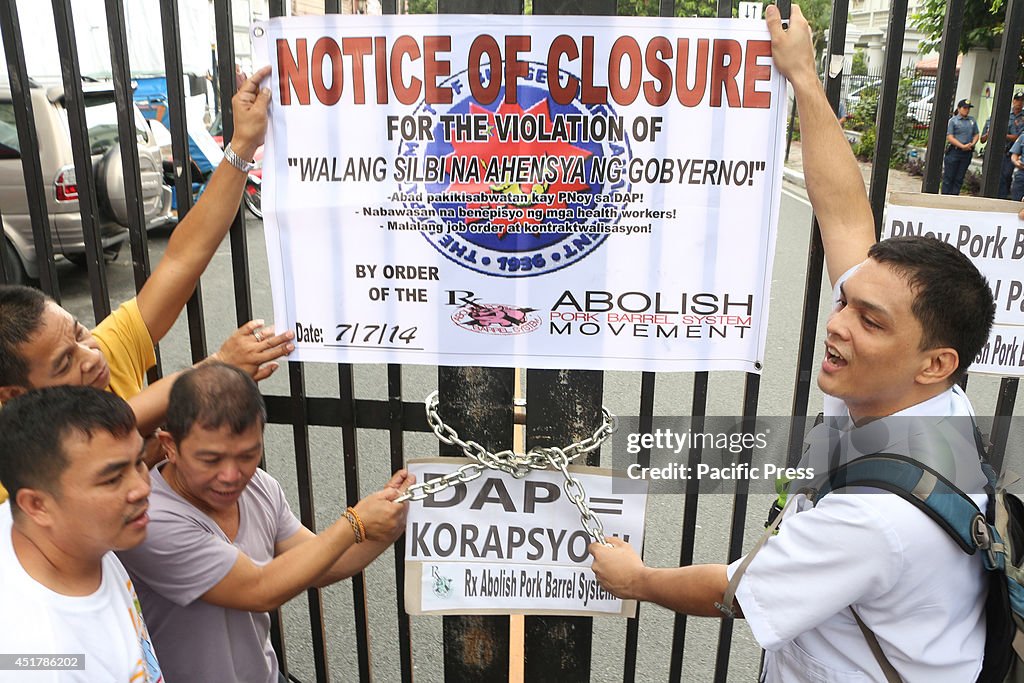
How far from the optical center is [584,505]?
1.90m

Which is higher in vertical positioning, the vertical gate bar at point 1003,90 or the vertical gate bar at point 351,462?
the vertical gate bar at point 1003,90

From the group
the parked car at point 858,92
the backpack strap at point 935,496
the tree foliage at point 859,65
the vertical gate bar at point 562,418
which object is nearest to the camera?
the backpack strap at point 935,496

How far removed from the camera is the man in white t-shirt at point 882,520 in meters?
1.46

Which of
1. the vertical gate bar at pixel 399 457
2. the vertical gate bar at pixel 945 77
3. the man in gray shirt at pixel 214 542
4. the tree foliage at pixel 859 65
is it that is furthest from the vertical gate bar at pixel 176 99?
the tree foliage at pixel 859 65

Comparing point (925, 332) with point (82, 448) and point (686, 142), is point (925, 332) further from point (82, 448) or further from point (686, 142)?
point (82, 448)

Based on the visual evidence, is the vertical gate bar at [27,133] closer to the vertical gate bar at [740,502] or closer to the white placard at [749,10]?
the white placard at [749,10]

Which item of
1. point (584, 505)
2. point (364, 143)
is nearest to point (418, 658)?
point (584, 505)

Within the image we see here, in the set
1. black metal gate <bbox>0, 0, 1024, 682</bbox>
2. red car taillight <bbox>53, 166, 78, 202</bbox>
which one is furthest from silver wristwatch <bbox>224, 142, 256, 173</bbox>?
red car taillight <bbox>53, 166, 78, 202</bbox>

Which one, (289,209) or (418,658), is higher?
(289,209)

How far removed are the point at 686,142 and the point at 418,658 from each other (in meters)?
2.51

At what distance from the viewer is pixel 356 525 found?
1.87m

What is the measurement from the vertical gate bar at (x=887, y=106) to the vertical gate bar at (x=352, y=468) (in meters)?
1.32

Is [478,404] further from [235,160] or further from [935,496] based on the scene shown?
[935,496]

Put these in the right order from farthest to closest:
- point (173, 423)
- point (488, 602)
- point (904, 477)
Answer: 1. point (488, 602)
2. point (173, 423)
3. point (904, 477)
